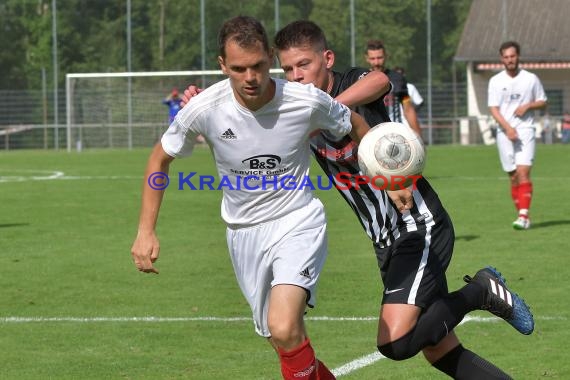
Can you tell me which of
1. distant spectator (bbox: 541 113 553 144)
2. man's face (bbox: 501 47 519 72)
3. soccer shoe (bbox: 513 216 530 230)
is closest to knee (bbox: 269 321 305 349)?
soccer shoe (bbox: 513 216 530 230)

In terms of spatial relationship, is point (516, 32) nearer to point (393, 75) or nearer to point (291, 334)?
point (393, 75)

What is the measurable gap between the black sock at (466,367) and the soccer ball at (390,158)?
2.97 ft

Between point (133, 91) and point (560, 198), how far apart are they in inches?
1002

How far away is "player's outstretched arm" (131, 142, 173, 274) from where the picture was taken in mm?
5750

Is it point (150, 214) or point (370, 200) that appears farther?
point (370, 200)

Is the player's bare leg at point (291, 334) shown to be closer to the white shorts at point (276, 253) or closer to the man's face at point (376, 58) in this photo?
the white shorts at point (276, 253)

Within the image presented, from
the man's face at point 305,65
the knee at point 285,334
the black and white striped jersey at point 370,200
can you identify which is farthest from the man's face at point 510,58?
the knee at point 285,334

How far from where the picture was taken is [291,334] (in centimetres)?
558

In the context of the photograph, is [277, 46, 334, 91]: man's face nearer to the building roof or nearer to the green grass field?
the green grass field

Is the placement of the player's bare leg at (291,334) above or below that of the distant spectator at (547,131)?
below

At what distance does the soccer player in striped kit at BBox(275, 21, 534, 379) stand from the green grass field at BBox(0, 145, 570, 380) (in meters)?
0.70

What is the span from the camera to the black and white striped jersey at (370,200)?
20.3 feet

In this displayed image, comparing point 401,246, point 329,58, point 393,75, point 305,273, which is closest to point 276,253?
point 305,273

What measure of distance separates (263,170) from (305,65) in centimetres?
77
